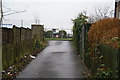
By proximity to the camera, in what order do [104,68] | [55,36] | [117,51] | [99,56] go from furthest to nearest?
1. [55,36]
2. [99,56]
3. [104,68]
4. [117,51]

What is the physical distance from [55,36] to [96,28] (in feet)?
154

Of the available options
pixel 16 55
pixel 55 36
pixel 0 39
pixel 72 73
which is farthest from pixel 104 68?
pixel 55 36

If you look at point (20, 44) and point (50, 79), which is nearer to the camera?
point (50, 79)

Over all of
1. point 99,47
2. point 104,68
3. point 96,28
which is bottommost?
point 104,68

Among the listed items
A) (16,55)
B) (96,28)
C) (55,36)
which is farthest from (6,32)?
(55,36)

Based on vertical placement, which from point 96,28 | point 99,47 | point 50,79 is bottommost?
point 50,79

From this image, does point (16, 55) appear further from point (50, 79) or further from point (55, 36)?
point (55, 36)

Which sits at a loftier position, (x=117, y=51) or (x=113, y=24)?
(x=113, y=24)

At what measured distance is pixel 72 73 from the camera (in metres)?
10.5

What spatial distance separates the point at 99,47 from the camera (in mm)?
8828

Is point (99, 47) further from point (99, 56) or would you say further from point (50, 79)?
point (50, 79)

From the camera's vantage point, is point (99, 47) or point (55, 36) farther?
point (55, 36)

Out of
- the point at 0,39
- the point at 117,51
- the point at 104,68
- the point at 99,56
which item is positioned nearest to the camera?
the point at 117,51

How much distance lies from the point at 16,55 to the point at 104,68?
6.92 meters
